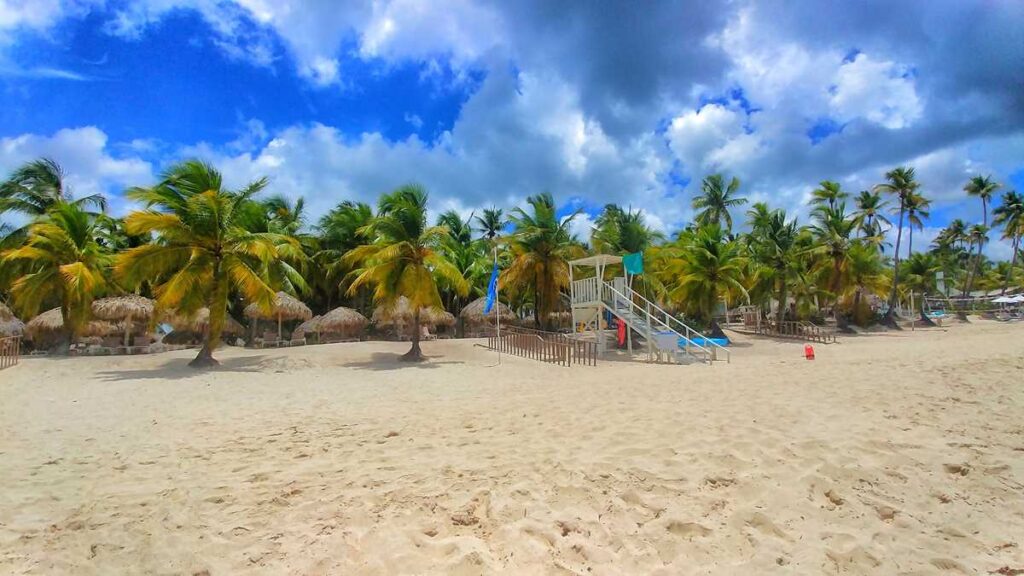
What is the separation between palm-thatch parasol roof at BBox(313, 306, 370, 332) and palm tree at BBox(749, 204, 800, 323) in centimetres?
2259

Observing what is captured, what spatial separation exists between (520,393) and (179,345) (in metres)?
21.5

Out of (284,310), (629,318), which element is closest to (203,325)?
(284,310)

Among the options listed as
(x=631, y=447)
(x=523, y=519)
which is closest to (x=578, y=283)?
(x=631, y=447)

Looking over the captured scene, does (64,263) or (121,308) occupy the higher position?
(64,263)

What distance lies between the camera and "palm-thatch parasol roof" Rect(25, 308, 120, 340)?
20609mm

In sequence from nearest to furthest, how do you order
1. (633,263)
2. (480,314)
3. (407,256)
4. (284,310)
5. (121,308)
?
(407,256), (633,263), (121,308), (284,310), (480,314)

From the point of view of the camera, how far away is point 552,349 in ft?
55.2

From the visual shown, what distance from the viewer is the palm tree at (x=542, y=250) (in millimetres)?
22812

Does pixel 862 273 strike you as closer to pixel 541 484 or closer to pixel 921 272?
pixel 921 272

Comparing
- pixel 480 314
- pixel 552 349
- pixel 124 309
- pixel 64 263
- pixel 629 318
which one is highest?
pixel 64 263

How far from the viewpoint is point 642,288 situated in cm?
2588

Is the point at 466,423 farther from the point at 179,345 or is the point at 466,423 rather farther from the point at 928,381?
the point at 179,345

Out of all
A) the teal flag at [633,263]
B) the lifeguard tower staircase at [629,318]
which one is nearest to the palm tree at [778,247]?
the lifeguard tower staircase at [629,318]

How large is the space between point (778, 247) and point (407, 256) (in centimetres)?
2256
